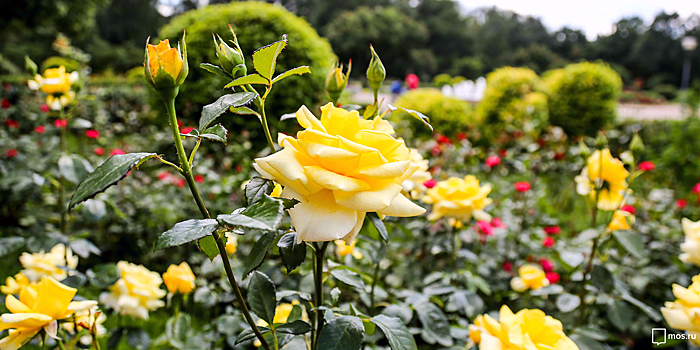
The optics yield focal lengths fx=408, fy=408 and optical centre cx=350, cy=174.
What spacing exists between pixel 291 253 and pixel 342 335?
103mm

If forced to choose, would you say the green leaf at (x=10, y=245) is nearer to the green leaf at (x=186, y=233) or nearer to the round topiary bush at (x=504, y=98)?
the green leaf at (x=186, y=233)

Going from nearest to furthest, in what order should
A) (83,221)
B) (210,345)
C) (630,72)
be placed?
(210,345) < (83,221) < (630,72)

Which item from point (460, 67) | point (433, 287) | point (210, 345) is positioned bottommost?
point (460, 67)

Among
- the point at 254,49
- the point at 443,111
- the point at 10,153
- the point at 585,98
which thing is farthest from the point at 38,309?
the point at 585,98

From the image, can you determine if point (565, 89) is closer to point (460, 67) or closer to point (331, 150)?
point (331, 150)

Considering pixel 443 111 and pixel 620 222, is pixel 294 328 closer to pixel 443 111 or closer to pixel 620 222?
pixel 620 222

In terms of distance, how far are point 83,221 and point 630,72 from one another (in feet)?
94.4

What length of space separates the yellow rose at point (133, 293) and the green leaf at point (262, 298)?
1.42ft

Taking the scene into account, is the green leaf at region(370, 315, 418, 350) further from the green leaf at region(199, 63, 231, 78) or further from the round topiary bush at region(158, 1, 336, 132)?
the round topiary bush at region(158, 1, 336, 132)

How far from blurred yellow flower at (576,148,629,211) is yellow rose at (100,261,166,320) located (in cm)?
98

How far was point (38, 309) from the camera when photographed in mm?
533

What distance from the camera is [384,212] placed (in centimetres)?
39

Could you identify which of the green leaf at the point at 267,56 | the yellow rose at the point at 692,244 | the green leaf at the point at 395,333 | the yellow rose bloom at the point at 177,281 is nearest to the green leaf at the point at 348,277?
the green leaf at the point at 395,333

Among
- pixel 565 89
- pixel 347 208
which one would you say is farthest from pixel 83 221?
pixel 565 89
